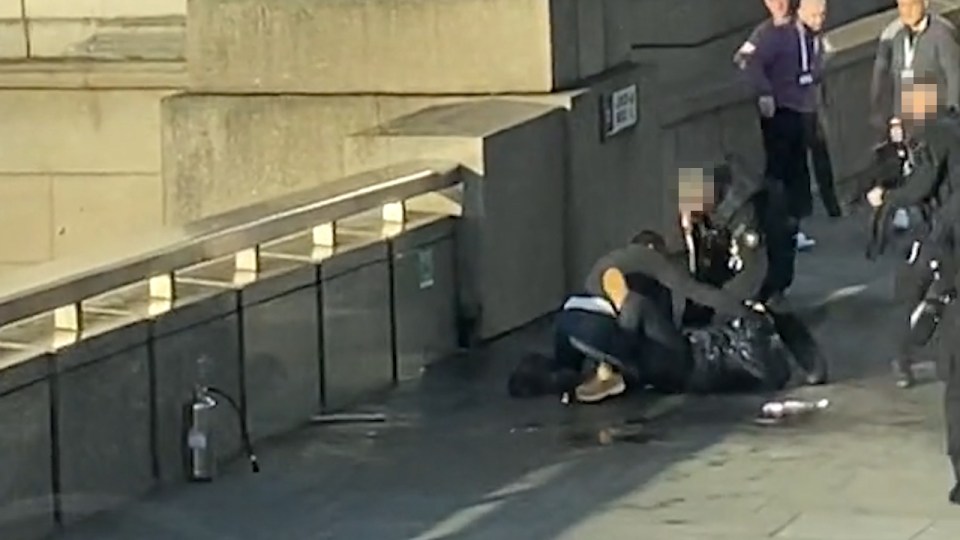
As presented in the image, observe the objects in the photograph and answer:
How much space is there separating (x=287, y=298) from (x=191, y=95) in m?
3.78

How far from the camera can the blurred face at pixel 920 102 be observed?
14.0 meters

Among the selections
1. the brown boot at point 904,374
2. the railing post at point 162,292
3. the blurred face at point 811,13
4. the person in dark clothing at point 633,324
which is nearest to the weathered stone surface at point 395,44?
the blurred face at point 811,13

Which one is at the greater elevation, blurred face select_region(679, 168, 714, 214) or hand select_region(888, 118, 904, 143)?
hand select_region(888, 118, 904, 143)

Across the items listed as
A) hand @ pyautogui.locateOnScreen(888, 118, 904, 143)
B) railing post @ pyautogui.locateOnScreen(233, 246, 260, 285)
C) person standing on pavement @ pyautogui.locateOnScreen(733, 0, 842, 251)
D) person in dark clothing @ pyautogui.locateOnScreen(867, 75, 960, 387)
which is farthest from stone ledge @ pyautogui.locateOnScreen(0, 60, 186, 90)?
railing post @ pyautogui.locateOnScreen(233, 246, 260, 285)

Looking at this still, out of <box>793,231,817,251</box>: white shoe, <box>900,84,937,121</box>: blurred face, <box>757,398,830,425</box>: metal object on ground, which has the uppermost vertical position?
<box>900,84,937,121</box>: blurred face

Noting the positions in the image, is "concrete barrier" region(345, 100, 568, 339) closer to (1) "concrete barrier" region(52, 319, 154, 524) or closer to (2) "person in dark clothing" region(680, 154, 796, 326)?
(2) "person in dark clothing" region(680, 154, 796, 326)

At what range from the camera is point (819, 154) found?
17234 millimetres

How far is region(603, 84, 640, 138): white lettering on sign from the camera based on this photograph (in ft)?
52.6

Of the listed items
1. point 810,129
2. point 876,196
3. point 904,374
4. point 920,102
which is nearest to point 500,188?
point 876,196

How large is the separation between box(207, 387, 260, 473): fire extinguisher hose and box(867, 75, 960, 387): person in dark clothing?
115 inches

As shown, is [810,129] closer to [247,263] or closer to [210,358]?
[247,263]

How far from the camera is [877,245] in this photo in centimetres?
1405

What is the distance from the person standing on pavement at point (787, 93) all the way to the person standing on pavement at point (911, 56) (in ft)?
1.21

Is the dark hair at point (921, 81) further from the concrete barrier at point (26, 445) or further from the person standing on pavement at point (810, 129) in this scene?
the concrete barrier at point (26, 445)
